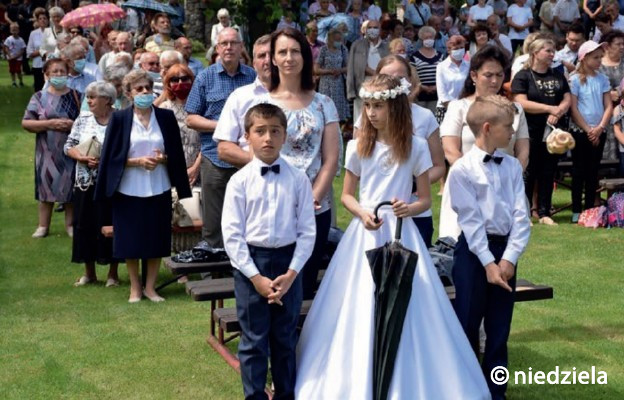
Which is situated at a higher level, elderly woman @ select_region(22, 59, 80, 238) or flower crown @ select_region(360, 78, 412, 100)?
flower crown @ select_region(360, 78, 412, 100)

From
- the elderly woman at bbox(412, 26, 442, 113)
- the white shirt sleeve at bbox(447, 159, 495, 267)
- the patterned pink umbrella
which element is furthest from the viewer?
the patterned pink umbrella

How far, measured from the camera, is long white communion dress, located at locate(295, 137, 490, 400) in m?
6.42

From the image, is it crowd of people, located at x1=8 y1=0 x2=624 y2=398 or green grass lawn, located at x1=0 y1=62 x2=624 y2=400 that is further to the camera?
green grass lawn, located at x1=0 y1=62 x2=624 y2=400

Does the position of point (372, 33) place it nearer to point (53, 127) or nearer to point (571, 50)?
point (571, 50)

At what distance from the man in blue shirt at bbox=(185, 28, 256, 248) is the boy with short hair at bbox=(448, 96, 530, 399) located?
3.21 meters

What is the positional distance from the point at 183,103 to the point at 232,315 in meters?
3.96

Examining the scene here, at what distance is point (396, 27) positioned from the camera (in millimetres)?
19250

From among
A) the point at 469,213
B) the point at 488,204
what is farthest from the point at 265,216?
the point at 488,204

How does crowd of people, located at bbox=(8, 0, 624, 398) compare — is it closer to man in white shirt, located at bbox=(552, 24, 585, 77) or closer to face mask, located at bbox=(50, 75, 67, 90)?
face mask, located at bbox=(50, 75, 67, 90)

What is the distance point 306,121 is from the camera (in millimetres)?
7199

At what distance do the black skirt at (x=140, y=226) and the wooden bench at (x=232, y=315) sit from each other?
1001 millimetres

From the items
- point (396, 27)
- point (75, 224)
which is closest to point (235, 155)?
point (75, 224)

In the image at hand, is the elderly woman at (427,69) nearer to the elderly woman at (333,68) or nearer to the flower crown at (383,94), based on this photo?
the elderly woman at (333,68)

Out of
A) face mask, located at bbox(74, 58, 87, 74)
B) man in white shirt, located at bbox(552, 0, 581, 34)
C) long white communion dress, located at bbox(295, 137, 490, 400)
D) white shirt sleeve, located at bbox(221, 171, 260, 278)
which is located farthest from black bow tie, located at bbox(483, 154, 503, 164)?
man in white shirt, located at bbox(552, 0, 581, 34)
